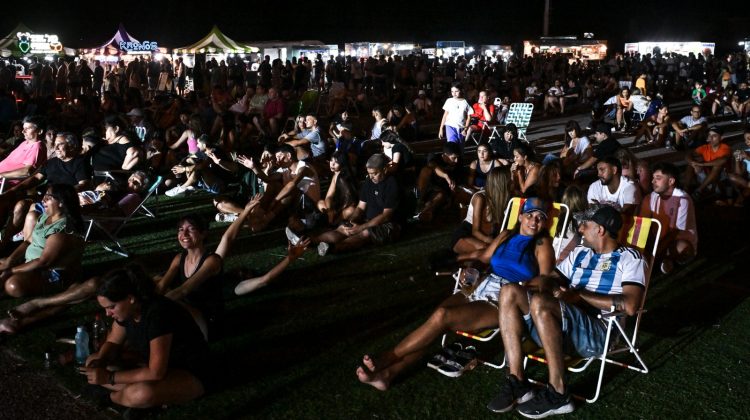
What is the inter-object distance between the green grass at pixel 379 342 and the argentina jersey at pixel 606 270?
561 mm

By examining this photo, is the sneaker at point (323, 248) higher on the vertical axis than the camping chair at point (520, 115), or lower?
lower

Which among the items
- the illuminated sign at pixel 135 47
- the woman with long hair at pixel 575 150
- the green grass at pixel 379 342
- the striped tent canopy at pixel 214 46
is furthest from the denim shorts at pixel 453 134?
the illuminated sign at pixel 135 47

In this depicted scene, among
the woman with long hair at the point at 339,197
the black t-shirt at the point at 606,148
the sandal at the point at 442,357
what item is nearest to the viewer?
the sandal at the point at 442,357

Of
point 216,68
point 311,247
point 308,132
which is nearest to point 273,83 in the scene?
point 216,68

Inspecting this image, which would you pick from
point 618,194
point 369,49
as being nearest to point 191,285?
point 618,194

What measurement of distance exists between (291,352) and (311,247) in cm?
267

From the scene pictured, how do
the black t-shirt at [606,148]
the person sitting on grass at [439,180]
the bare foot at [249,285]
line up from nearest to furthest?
the bare foot at [249,285] < the person sitting on grass at [439,180] < the black t-shirt at [606,148]

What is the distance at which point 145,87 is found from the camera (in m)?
23.1

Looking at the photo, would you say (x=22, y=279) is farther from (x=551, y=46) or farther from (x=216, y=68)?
(x=551, y=46)

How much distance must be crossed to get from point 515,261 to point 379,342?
109cm

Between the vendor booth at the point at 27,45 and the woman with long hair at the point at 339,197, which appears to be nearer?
the woman with long hair at the point at 339,197

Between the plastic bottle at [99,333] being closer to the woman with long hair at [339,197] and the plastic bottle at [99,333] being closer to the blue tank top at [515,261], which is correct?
the blue tank top at [515,261]

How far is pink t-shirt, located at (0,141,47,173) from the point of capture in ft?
29.6

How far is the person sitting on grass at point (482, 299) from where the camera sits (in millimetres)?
4547
